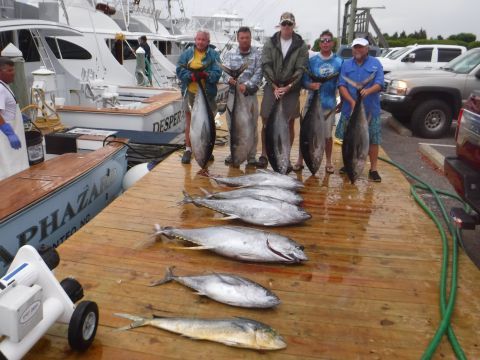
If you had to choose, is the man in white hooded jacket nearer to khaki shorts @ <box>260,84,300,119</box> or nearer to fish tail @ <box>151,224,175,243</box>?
fish tail @ <box>151,224,175,243</box>

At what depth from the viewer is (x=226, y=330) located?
2.21m

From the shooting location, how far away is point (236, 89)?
4570mm

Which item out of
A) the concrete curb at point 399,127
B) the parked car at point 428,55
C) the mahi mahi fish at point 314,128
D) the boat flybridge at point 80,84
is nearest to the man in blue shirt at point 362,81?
the mahi mahi fish at point 314,128

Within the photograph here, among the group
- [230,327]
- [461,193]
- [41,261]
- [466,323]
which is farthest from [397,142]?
[41,261]

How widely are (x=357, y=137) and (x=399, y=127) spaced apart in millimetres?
6716

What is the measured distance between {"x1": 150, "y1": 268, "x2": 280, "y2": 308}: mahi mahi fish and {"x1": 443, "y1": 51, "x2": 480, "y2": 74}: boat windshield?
8664mm

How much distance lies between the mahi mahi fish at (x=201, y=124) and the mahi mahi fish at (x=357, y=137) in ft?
4.85

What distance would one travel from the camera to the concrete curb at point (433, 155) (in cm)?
716

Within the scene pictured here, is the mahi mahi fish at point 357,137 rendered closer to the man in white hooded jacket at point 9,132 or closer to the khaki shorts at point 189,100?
the khaki shorts at point 189,100

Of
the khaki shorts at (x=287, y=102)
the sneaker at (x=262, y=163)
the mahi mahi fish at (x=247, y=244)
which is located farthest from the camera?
the sneaker at (x=262, y=163)

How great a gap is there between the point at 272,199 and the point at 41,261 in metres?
2.15

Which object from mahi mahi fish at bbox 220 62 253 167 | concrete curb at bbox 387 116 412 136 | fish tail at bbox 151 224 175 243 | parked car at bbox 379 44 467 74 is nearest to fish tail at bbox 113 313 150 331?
fish tail at bbox 151 224 175 243

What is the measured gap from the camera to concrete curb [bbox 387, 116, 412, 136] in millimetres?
9984

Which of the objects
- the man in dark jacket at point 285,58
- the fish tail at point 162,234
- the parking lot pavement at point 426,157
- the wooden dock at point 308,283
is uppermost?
the man in dark jacket at point 285,58
